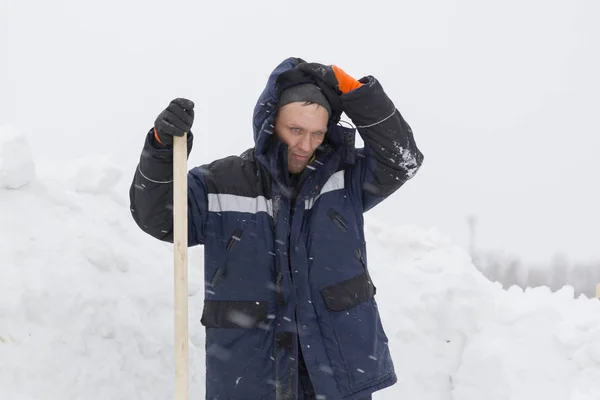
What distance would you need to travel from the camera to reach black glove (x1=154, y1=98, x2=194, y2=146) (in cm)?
269

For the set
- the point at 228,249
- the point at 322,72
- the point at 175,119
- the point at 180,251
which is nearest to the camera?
the point at 175,119

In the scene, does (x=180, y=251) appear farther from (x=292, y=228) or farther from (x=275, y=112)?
(x=275, y=112)

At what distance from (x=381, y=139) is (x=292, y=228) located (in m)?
0.61

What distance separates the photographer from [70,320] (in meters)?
4.36

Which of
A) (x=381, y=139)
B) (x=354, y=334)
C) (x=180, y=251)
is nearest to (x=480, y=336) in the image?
(x=354, y=334)

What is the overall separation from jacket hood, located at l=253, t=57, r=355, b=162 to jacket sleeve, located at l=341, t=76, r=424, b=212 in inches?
4.9

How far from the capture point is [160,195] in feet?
9.41

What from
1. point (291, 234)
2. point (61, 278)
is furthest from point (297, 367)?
point (61, 278)

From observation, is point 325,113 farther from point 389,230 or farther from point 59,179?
point 389,230

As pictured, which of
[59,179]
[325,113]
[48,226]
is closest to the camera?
[325,113]

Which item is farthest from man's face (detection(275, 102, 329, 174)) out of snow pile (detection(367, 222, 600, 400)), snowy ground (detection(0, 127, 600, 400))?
snow pile (detection(367, 222, 600, 400))

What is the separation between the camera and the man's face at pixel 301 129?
3010mm

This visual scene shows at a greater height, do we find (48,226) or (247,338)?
(247,338)

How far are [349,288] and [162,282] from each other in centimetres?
298
